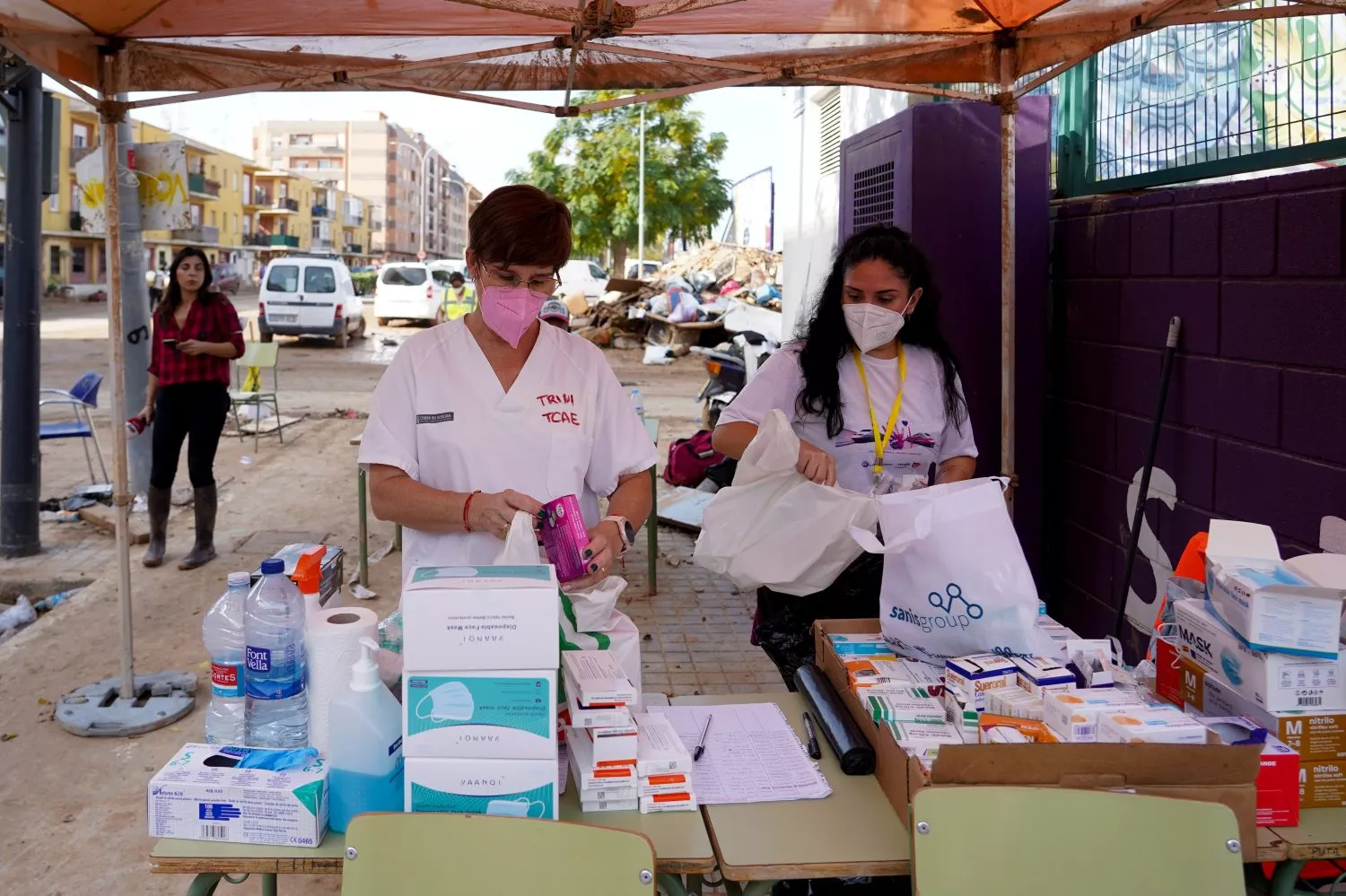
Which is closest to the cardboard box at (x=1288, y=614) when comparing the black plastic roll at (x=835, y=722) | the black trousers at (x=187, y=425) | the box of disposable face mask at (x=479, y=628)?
the black plastic roll at (x=835, y=722)

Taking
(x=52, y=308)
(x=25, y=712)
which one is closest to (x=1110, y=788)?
(x=25, y=712)

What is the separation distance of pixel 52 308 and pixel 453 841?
38521mm

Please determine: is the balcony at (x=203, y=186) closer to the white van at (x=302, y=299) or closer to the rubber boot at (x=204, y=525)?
the white van at (x=302, y=299)

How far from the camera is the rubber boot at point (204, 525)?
6.50 m

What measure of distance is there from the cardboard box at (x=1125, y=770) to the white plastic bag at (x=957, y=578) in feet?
1.65

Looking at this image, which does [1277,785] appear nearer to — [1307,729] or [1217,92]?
[1307,729]

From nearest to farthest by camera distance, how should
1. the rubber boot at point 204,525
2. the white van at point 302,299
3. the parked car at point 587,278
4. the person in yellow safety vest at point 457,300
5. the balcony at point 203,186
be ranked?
the rubber boot at point 204,525, the white van at point 302,299, the person in yellow safety vest at point 457,300, the parked car at point 587,278, the balcony at point 203,186

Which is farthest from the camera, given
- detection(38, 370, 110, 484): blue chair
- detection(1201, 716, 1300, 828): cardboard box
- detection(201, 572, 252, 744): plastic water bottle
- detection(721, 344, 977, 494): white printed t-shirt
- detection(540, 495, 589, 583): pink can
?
detection(38, 370, 110, 484): blue chair

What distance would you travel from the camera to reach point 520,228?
2.37 metres

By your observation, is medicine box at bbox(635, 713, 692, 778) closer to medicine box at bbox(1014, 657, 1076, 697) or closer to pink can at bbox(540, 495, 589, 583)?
pink can at bbox(540, 495, 589, 583)

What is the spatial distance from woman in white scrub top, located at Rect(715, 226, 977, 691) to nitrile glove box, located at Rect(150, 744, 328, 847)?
60.1 inches

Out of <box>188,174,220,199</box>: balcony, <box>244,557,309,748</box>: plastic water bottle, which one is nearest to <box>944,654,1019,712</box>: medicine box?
<box>244,557,309,748</box>: plastic water bottle

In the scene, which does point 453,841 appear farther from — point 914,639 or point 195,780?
point 914,639

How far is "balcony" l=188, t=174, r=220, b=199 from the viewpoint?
62031mm
